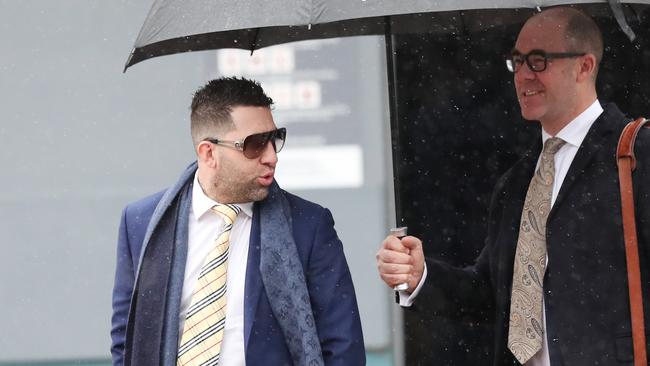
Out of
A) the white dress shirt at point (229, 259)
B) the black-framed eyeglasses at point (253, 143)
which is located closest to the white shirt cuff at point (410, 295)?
the white dress shirt at point (229, 259)

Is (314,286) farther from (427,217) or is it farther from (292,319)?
(427,217)

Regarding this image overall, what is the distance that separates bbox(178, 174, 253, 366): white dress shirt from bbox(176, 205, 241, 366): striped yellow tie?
0.04m

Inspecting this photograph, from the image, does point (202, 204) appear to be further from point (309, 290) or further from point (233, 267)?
point (309, 290)

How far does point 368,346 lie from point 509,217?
4043 millimetres

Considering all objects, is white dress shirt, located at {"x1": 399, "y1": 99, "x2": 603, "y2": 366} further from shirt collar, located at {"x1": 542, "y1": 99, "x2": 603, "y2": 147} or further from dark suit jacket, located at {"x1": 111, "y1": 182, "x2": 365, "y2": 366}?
dark suit jacket, located at {"x1": 111, "y1": 182, "x2": 365, "y2": 366}

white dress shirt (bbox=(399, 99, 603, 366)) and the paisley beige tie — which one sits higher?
white dress shirt (bbox=(399, 99, 603, 366))

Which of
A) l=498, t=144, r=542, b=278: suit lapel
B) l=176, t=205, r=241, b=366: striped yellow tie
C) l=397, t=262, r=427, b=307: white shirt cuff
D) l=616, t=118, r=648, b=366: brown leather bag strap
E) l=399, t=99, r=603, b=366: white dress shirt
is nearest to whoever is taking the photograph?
l=616, t=118, r=648, b=366: brown leather bag strap

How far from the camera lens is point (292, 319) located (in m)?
3.84

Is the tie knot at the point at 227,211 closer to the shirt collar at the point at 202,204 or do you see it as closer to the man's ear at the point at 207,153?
the shirt collar at the point at 202,204

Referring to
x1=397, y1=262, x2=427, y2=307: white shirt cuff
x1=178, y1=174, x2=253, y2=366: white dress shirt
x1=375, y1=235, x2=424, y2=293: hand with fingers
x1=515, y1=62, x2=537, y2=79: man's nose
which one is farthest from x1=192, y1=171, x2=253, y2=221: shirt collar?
x1=515, y1=62, x2=537, y2=79: man's nose

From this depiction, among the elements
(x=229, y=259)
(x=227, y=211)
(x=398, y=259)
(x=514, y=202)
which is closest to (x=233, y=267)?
(x=229, y=259)

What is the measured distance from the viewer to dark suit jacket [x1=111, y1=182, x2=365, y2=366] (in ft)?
12.6

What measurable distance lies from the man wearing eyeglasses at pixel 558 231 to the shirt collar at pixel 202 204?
453mm

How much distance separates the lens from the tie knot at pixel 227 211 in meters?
3.93
